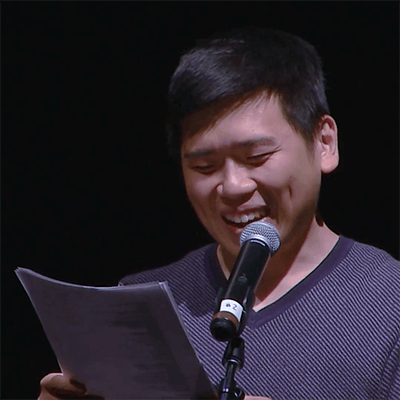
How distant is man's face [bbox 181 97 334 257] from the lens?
5.08ft

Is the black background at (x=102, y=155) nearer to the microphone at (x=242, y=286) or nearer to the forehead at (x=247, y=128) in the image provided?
the forehead at (x=247, y=128)

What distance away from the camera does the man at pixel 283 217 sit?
154 cm

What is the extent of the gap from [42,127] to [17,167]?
150 mm

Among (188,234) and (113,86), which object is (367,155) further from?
(113,86)

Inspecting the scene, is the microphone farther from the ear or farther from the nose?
the ear

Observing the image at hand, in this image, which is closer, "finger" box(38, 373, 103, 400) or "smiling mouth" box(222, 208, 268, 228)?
"finger" box(38, 373, 103, 400)

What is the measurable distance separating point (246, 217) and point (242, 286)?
0.44 metres

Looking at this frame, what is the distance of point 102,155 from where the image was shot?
2.37 m

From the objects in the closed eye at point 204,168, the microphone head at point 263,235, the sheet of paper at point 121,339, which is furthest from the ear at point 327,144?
the sheet of paper at point 121,339

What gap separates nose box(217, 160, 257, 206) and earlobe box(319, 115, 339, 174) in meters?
0.19

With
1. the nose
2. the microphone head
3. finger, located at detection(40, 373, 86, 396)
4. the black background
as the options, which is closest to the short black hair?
the nose

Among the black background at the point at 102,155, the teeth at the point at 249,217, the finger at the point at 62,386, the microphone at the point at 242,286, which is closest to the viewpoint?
the microphone at the point at 242,286

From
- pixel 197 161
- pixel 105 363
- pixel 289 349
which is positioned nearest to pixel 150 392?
pixel 105 363

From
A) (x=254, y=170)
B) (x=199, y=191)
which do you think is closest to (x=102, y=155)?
(x=199, y=191)
